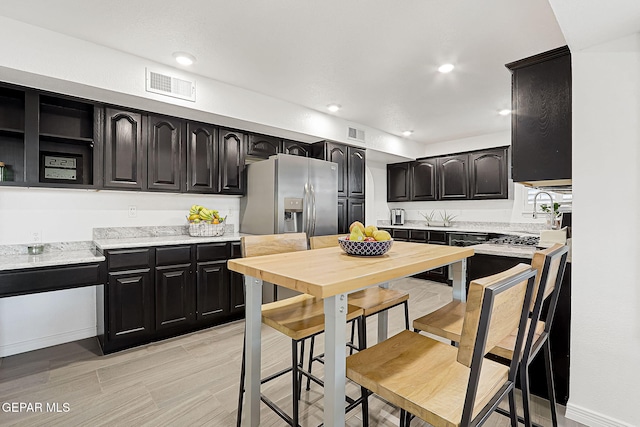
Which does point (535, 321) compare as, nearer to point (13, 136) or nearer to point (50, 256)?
point (50, 256)

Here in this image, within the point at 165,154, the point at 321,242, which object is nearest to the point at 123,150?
the point at 165,154

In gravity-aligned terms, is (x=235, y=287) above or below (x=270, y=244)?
below

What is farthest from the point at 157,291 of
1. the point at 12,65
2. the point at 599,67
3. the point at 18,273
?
the point at 599,67

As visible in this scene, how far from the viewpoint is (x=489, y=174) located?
5129mm

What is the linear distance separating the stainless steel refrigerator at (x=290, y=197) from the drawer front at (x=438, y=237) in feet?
6.78

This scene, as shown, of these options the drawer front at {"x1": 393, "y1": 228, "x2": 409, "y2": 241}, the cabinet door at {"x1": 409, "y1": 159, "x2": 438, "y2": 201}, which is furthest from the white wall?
the cabinet door at {"x1": 409, "y1": 159, "x2": 438, "y2": 201}

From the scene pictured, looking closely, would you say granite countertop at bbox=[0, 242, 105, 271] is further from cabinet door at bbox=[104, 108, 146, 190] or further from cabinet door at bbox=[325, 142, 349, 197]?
cabinet door at bbox=[325, 142, 349, 197]

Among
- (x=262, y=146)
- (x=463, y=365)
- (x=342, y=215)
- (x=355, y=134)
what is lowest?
(x=463, y=365)

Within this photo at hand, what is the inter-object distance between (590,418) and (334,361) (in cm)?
171

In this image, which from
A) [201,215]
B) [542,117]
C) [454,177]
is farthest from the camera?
[454,177]

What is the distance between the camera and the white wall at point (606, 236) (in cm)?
161

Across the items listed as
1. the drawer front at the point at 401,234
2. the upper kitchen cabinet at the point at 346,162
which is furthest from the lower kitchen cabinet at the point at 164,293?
the drawer front at the point at 401,234

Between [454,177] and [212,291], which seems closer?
[212,291]

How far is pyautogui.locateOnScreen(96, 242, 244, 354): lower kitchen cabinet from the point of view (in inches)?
103
